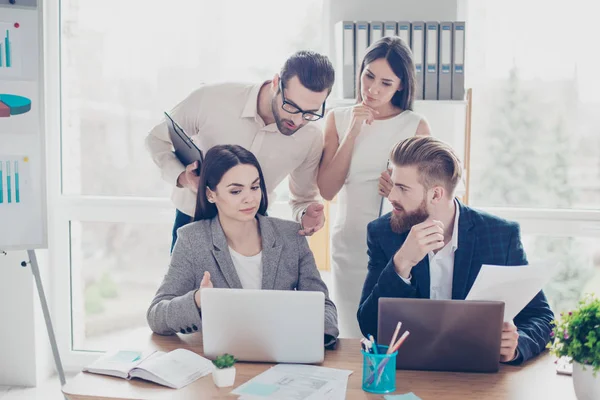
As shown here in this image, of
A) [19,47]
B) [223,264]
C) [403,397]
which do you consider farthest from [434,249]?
[19,47]

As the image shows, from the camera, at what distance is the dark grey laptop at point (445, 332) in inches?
60.2

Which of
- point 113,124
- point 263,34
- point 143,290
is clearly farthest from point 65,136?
point 263,34

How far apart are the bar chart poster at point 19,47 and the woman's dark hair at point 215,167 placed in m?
0.93

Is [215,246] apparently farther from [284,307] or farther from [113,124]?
[113,124]

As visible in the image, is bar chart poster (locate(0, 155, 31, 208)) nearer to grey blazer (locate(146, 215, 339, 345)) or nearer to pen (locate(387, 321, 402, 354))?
grey blazer (locate(146, 215, 339, 345))

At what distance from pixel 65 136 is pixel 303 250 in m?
2.03

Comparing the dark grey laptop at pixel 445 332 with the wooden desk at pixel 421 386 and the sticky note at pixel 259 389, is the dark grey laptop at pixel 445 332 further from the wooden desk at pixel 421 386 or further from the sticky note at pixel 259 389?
the sticky note at pixel 259 389

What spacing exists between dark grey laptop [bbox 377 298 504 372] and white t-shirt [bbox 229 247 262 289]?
0.60 m

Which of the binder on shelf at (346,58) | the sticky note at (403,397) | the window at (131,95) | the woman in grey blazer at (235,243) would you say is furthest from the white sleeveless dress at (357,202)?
the sticky note at (403,397)

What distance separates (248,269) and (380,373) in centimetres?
71

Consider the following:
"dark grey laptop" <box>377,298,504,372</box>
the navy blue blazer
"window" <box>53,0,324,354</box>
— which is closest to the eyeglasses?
the navy blue blazer

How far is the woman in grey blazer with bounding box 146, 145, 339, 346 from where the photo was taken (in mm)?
1994

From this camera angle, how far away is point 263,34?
11.5 feet

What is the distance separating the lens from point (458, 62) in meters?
2.88
